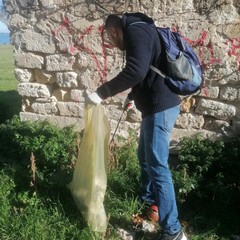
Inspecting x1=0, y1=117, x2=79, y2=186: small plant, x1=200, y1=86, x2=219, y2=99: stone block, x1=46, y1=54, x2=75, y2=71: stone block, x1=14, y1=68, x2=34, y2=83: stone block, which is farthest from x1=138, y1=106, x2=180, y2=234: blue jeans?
x1=14, y1=68, x2=34, y2=83: stone block

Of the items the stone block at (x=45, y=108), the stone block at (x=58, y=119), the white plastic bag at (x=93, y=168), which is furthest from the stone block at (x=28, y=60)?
the white plastic bag at (x=93, y=168)

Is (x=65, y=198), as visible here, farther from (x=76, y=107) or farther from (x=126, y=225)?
(x=76, y=107)

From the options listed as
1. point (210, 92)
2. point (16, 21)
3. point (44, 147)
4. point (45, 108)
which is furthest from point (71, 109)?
point (210, 92)

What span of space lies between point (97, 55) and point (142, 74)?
1839 mm

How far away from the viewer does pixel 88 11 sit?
3982mm

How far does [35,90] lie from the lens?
4.39 meters

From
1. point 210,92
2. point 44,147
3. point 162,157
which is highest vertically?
point 210,92

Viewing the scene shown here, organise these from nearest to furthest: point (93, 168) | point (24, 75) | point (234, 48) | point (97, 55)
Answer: point (93, 168) < point (234, 48) < point (97, 55) < point (24, 75)

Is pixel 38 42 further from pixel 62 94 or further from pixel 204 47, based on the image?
→ pixel 204 47

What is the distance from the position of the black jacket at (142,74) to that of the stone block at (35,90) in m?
1.94

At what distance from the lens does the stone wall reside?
3.70 m

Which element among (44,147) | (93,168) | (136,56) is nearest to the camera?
(136,56)

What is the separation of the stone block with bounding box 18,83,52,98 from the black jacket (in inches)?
76.6

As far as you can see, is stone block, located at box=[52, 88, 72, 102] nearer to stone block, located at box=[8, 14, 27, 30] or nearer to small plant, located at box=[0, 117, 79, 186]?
small plant, located at box=[0, 117, 79, 186]
